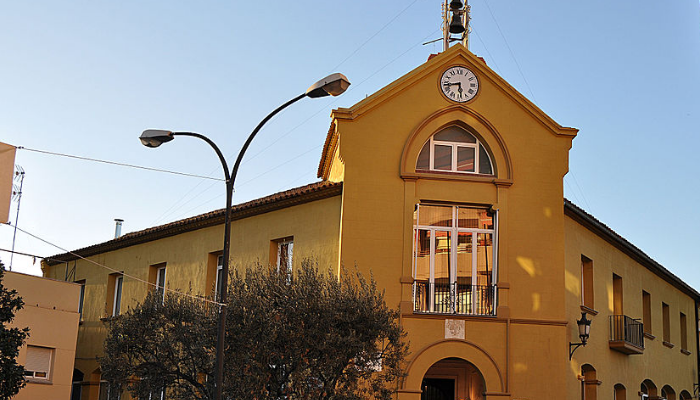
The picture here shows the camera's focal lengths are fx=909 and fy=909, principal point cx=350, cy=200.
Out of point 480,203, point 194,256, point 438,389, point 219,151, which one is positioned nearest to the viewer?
point 219,151

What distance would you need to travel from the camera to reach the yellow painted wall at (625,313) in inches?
888

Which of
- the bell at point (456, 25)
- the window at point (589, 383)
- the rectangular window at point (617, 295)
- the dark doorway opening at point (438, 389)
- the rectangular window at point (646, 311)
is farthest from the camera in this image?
the rectangular window at point (646, 311)

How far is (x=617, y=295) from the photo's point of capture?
26109 millimetres

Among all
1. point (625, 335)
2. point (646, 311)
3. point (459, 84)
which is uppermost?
point (459, 84)

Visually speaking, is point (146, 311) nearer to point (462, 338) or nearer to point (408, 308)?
point (408, 308)

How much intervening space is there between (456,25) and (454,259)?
6.98 meters

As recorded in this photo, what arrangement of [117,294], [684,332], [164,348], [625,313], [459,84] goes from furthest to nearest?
[684,332], [117,294], [625,313], [459,84], [164,348]

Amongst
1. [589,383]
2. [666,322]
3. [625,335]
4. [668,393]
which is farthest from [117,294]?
[666,322]

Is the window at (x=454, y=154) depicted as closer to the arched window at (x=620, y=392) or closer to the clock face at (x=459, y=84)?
the clock face at (x=459, y=84)

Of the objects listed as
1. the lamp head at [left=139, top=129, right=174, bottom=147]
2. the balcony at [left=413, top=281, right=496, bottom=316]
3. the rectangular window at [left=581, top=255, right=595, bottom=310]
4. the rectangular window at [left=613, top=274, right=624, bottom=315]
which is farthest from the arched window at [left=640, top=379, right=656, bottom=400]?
the lamp head at [left=139, top=129, right=174, bottom=147]

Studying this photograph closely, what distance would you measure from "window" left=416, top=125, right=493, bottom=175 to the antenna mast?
3.72 meters

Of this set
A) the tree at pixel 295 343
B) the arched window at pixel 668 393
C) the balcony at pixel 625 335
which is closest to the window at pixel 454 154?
the tree at pixel 295 343

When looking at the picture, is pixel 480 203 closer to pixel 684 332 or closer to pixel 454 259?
pixel 454 259

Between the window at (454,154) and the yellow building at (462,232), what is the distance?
0.02 metres
